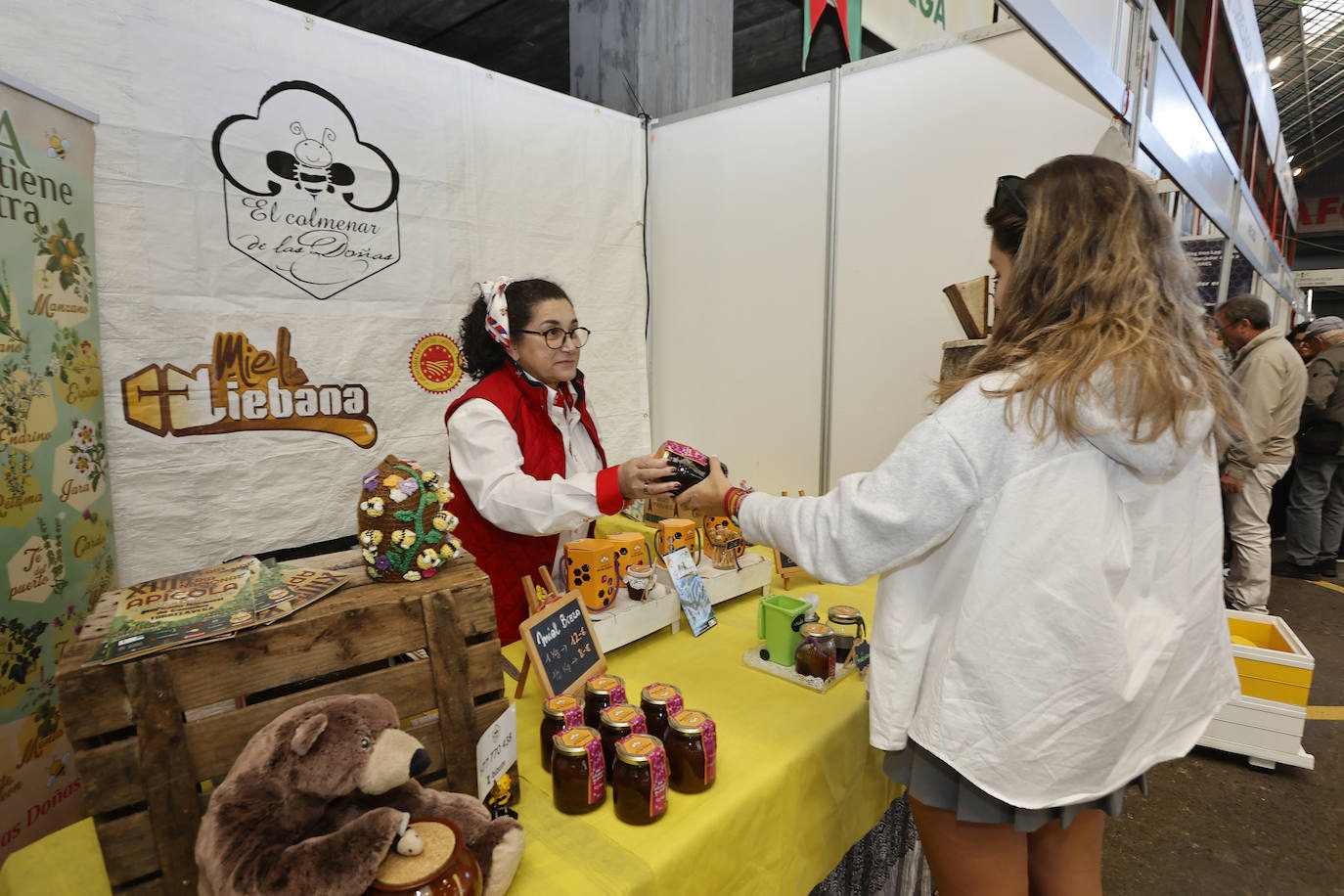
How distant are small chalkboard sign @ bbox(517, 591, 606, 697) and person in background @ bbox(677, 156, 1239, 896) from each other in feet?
1.76

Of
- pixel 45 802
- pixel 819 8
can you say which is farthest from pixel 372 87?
pixel 45 802

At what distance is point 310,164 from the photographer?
2.21m

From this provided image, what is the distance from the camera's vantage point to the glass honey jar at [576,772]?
3.26 ft

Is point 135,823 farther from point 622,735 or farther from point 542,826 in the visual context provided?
point 622,735

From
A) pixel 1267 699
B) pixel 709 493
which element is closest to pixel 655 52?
pixel 709 493

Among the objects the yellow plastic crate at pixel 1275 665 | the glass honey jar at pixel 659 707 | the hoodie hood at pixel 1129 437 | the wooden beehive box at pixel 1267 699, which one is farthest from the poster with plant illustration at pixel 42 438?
the wooden beehive box at pixel 1267 699

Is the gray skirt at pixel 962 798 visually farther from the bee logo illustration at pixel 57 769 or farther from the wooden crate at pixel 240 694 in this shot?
the bee logo illustration at pixel 57 769

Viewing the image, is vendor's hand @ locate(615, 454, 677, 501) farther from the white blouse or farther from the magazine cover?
the magazine cover

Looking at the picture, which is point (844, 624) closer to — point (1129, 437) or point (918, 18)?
point (1129, 437)

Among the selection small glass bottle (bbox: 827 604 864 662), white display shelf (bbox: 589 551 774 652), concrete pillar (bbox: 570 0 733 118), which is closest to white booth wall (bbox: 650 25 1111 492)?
concrete pillar (bbox: 570 0 733 118)

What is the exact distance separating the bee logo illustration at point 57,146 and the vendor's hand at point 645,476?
152cm

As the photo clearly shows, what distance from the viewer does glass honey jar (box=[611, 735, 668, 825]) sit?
96cm

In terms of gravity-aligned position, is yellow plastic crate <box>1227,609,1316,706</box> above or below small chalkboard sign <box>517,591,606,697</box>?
below

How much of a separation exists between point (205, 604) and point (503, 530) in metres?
0.84
